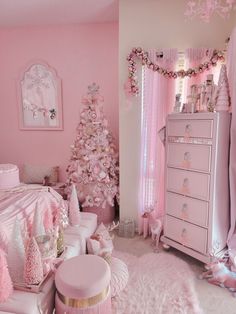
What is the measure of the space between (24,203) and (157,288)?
1.32 meters

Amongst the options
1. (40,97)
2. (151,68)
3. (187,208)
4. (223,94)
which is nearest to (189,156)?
(187,208)

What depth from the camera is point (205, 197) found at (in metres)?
2.18

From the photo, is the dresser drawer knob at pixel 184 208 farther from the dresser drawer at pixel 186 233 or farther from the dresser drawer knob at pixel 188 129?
the dresser drawer knob at pixel 188 129

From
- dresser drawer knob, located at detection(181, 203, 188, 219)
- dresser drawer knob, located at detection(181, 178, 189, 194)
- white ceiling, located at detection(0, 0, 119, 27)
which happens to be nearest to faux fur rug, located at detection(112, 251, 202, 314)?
dresser drawer knob, located at detection(181, 203, 188, 219)

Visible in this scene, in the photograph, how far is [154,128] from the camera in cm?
285

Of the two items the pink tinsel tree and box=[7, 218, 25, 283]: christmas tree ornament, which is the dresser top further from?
box=[7, 218, 25, 283]: christmas tree ornament

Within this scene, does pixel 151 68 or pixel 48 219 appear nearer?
pixel 48 219

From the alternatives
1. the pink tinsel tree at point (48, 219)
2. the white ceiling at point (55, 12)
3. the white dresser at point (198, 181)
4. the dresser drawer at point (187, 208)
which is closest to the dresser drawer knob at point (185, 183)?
the white dresser at point (198, 181)

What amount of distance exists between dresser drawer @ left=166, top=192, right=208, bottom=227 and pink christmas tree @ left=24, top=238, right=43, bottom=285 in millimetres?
1403

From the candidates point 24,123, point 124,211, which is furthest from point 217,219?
point 24,123

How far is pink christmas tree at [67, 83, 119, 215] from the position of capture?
3.09m

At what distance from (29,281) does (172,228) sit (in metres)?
1.48

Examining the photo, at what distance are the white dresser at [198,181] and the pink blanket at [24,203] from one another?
1.14m

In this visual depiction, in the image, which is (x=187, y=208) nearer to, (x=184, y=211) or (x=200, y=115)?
(x=184, y=211)
